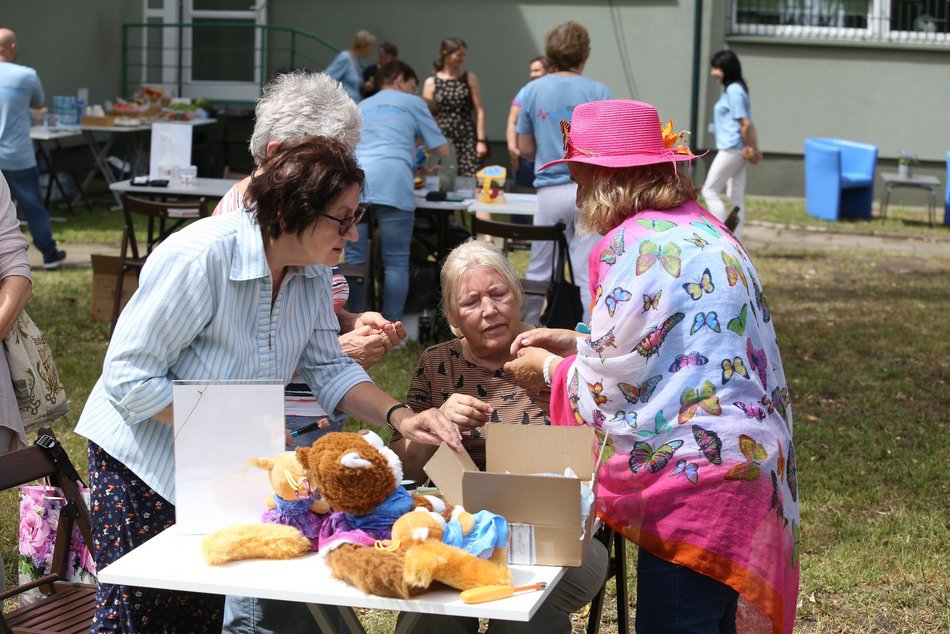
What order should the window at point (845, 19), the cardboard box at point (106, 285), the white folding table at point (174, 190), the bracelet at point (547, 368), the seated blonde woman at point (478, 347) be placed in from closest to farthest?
the bracelet at point (547, 368), the seated blonde woman at point (478, 347), the cardboard box at point (106, 285), the white folding table at point (174, 190), the window at point (845, 19)

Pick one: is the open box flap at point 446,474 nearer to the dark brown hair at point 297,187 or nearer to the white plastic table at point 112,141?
the dark brown hair at point 297,187

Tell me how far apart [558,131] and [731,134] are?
454 cm

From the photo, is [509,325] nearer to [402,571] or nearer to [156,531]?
[156,531]

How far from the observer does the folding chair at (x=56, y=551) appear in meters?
2.97

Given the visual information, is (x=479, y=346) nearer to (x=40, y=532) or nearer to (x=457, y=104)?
(x=40, y=532)

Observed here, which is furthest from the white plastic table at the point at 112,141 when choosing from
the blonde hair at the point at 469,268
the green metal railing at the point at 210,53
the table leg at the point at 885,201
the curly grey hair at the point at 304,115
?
the curly grey hair at the point at 304,115

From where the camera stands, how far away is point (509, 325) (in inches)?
147

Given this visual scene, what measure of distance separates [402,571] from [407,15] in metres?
14.4

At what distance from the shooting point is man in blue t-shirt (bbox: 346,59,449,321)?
732 cm

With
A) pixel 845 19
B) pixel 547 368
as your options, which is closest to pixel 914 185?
pixel 845 19

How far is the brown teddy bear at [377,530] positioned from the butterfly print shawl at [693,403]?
48cm

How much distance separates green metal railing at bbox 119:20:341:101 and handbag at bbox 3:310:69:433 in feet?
42.5

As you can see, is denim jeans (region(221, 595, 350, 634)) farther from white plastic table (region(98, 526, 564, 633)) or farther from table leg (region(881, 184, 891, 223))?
table leg (region(881, 184, 891, 223))

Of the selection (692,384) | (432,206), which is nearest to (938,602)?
(692,384)
